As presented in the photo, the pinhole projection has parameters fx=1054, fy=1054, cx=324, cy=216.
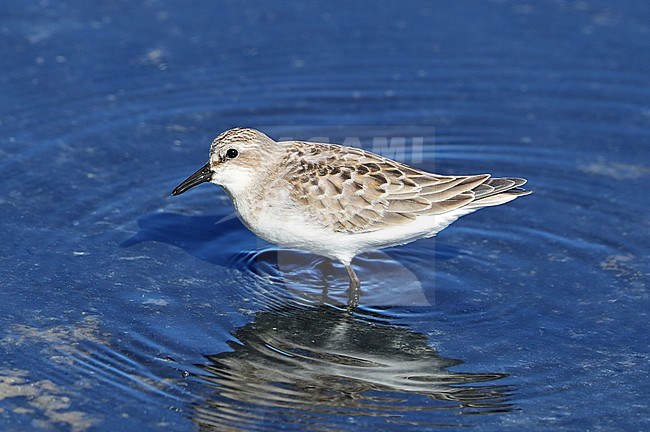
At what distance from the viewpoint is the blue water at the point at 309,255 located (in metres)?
8.43

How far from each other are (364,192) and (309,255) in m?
1.37

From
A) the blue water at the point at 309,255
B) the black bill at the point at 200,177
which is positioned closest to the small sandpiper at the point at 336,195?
the black bill at the point at 200,177

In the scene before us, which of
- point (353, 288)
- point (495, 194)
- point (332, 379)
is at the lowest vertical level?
point (332, 379)

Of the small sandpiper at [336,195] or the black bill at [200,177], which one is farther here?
the black bill at [200,177]

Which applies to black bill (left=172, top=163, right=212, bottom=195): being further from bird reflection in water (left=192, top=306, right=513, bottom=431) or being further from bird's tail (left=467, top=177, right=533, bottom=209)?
bird's tail (left=467, top=177, right=533, bottom=209)

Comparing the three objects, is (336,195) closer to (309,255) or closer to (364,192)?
(364,192)

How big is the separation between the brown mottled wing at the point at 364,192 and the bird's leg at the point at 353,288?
1.64 ft

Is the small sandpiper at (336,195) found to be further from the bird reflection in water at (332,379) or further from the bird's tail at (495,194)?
the bird reflection in water at (332,379)


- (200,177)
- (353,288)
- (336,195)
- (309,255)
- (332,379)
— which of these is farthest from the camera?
(309,255)

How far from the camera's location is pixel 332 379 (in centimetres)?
869

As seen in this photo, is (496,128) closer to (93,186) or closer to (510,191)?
(510,191)

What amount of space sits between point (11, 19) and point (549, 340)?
8714mm

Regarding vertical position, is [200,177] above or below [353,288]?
above

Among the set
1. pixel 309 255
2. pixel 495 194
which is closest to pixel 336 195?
pixel 309 255
